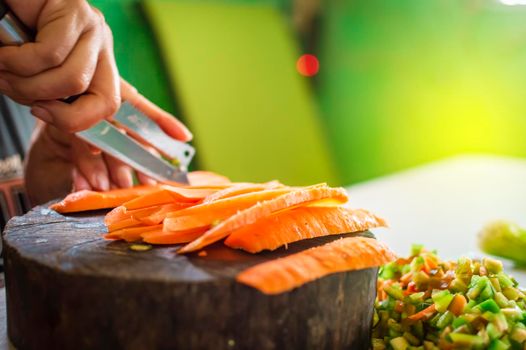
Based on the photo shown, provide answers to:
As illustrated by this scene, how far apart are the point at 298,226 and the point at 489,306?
13.7 inches

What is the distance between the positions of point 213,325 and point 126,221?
263 mm

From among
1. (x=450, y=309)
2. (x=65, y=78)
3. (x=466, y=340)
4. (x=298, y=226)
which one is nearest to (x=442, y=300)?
(x=450, y=309)

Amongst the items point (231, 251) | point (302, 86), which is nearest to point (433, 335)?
point (231, 251)

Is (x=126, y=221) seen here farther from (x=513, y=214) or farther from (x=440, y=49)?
(x=440, y=49)

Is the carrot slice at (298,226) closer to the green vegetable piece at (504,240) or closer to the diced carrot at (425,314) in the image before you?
the diced carrot at (425,314)

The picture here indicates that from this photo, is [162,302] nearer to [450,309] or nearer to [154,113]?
[450,309]

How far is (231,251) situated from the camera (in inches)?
37.0

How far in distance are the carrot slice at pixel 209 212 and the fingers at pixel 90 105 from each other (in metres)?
0.35

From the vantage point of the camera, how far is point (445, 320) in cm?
103

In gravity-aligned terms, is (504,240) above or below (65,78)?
below

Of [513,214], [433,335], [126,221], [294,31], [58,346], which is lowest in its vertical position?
[513,214]

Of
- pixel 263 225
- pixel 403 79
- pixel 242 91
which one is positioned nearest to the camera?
pixel 263 225

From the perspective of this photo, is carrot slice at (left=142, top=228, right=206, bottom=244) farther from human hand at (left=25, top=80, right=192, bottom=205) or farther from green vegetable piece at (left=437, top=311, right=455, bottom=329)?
human hand at (left=25, top=80, right=192, bottom=205)

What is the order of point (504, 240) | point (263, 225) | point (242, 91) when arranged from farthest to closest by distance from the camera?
point (242, 91) → point (504, 240) → point (263, 225)
